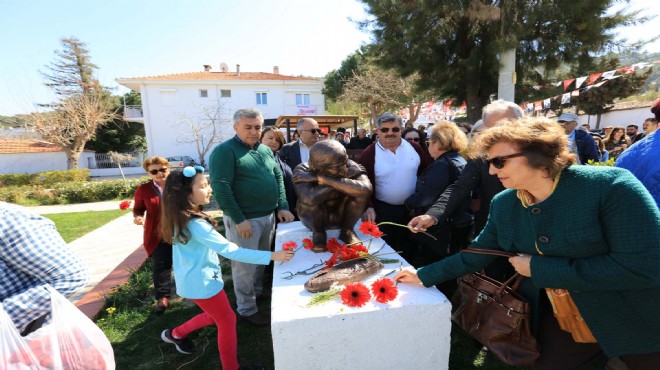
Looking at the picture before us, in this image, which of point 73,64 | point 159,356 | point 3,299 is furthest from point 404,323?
point 73,64

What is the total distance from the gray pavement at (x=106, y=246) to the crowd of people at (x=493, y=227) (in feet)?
9.35

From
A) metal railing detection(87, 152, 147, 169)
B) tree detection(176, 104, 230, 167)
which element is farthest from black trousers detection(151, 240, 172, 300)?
metal railing detection(87, 152, 147, 169)

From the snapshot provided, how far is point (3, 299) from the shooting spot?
1261mm

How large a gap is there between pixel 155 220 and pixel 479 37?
818cm

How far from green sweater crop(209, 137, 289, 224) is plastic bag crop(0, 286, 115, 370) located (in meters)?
1.50

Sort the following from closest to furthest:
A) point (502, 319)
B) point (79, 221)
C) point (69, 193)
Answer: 1. point (502, 319)
2. point (79, 221)
3. point (69, 193)

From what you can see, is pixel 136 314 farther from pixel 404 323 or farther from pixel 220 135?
pixel 220 135

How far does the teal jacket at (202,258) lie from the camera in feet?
7.20

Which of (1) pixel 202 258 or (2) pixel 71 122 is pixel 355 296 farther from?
(2) pixel 71 122

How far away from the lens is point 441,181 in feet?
8.96

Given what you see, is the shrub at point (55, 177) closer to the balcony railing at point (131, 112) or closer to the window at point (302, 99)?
the balcony railing at point (131, 112)

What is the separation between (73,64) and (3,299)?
37656mm

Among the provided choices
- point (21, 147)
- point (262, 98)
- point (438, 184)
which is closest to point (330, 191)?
point (438, 184)

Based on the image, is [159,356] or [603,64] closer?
[159,356]
